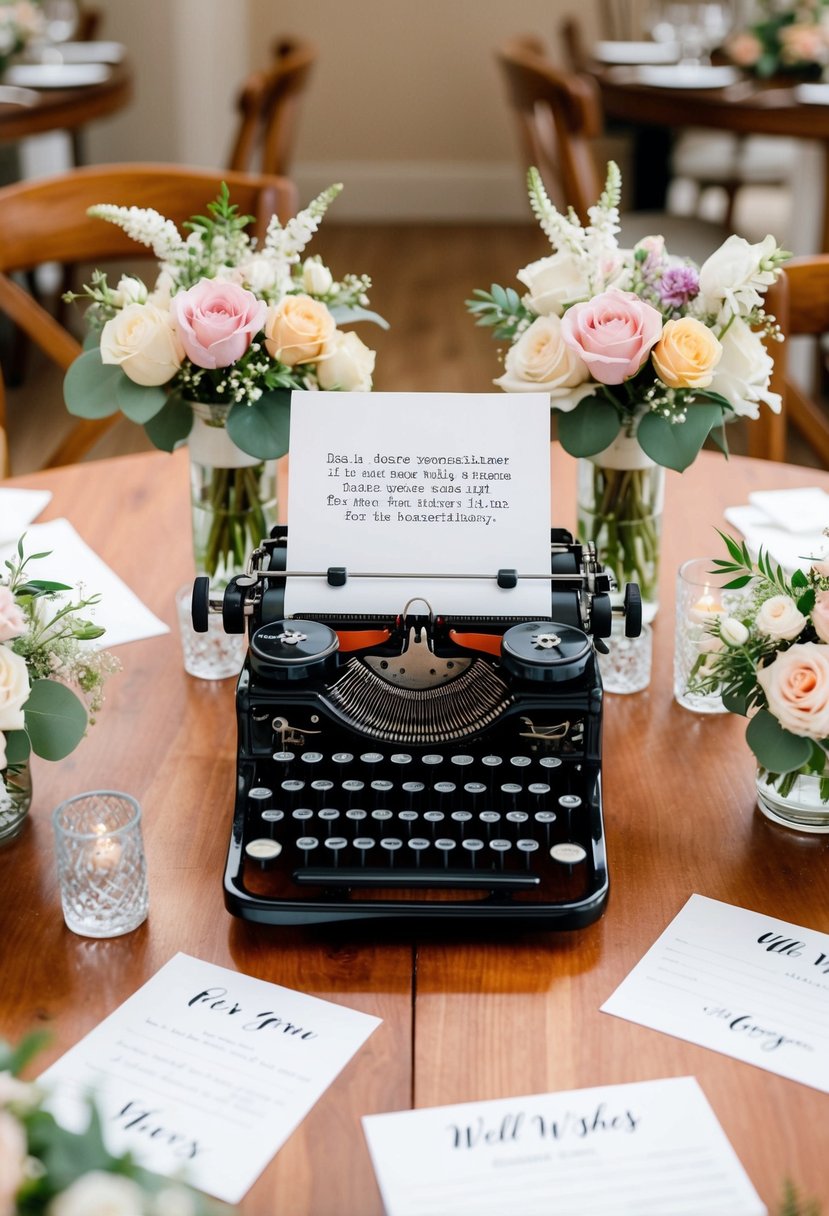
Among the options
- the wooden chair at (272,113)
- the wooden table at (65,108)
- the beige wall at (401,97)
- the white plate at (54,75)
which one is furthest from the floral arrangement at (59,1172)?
the beige wall at (401,97)

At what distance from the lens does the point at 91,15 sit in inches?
196

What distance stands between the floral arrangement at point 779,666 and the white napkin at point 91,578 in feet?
2.11

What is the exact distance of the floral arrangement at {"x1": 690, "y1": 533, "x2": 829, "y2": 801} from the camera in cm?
102

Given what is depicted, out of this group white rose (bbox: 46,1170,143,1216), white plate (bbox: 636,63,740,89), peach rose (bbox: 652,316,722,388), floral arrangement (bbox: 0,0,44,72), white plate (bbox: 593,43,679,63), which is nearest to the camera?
white rose (bbox: 46,1170,143,1216)

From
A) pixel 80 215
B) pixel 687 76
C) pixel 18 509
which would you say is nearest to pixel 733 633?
pixel 18 509

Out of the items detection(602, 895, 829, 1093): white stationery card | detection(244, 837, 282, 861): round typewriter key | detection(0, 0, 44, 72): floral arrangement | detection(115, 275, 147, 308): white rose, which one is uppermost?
detection(0, 0, 44, 72): floral arrangement

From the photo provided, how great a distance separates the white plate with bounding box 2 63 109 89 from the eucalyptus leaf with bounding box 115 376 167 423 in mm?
2985

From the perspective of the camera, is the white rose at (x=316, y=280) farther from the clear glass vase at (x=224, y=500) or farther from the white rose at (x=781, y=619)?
the white rose at (x=781, y=619)

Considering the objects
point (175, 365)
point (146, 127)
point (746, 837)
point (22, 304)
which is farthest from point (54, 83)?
point (746, 837)

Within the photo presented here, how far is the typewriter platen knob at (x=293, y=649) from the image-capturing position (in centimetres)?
106

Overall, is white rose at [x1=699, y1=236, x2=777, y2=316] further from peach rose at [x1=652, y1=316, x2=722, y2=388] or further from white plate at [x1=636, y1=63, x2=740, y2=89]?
white plate at [x1=636, y1=63, x2=740, y2=89]

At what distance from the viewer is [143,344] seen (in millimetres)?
1278

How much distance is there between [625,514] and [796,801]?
1.29 feet

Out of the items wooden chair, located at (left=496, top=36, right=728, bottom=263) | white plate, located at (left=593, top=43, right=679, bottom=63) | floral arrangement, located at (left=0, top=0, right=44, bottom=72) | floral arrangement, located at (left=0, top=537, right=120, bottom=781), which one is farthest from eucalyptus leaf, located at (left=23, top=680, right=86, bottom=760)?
white plate, located at (left=593, top=43, right=679, bottom=63)
